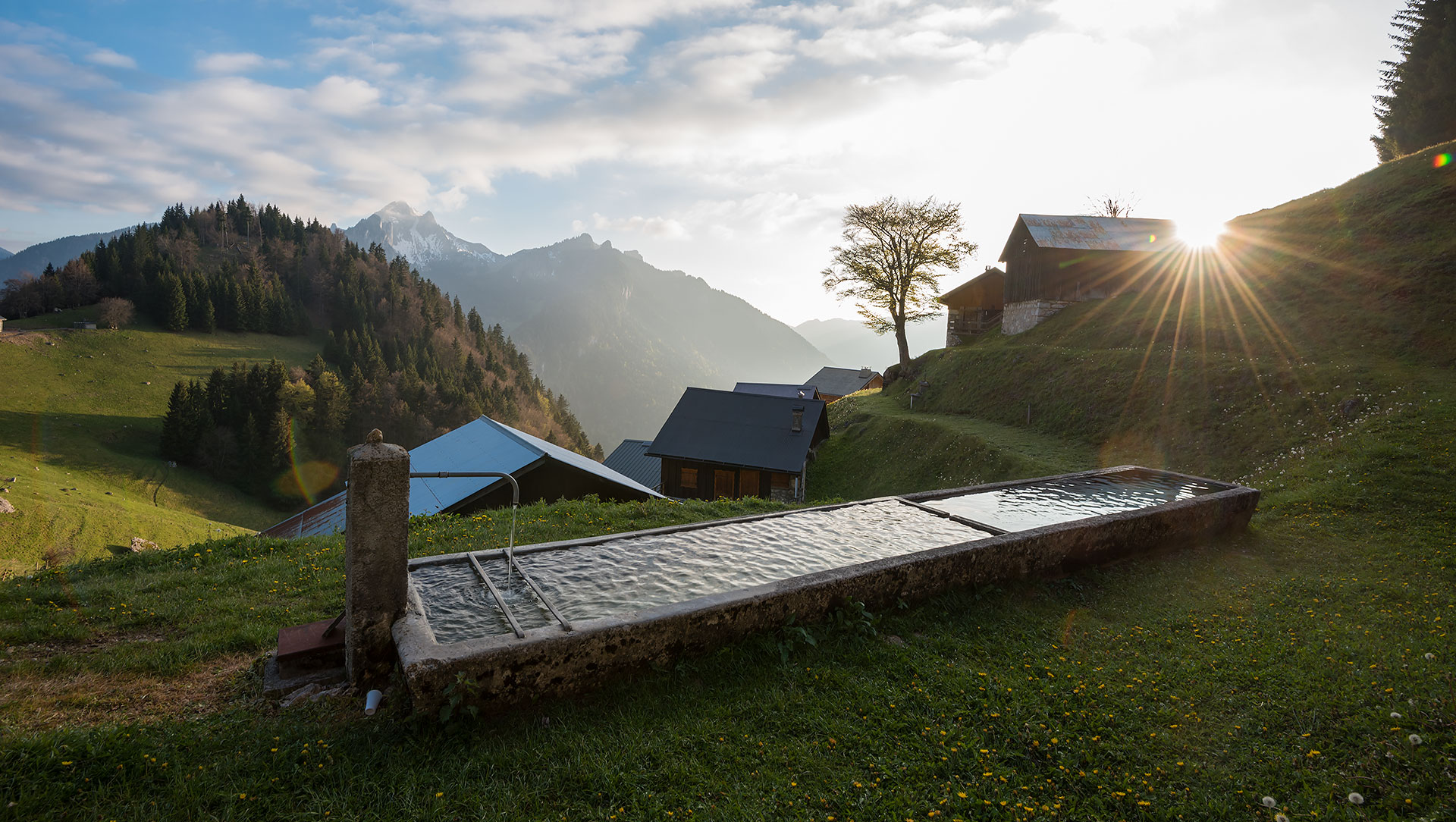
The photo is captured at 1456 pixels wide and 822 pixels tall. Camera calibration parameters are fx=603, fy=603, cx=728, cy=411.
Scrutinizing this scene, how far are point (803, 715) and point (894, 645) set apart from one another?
1.55 metres

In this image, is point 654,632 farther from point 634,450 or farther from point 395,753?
point 634,450

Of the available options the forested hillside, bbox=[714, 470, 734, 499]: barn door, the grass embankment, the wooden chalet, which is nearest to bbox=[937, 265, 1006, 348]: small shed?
the wooden chalet

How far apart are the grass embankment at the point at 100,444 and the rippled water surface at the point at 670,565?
31584mm

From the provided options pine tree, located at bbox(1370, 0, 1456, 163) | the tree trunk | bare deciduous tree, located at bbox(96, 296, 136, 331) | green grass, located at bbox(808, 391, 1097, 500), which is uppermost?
pine tree, located at bbox(1370, 0, 1456, 163)

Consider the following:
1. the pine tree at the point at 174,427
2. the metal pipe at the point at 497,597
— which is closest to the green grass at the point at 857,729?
the metal pipe at the point at 497,597

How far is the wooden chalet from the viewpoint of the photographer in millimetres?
25406

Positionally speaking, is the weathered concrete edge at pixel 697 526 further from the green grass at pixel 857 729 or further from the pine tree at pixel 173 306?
the pine tree at pixel 173 306

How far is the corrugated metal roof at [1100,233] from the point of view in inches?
1340

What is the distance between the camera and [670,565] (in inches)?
272

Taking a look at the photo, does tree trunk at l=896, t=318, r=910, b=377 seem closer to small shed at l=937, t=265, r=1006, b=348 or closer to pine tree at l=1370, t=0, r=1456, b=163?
small shed at l=937, t=265, r=1006, b=348

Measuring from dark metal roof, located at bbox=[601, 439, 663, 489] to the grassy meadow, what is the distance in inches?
889

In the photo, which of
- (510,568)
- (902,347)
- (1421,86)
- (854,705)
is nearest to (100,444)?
(902,347)

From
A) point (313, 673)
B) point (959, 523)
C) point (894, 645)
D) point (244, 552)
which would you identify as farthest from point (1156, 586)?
point (244, 552)

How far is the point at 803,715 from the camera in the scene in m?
4.74
